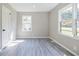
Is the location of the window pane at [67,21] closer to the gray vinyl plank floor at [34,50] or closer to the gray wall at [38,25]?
the gray vinyl plank floor at [34,50]

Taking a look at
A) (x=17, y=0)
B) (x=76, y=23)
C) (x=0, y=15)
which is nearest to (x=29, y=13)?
(x=0, y=15)

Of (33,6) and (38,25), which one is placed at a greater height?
(33,6)

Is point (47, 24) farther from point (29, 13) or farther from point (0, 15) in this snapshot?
point (0, 15)

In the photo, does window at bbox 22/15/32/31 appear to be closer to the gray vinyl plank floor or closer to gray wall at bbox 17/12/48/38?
gray wall at bbox 17/12/48/38

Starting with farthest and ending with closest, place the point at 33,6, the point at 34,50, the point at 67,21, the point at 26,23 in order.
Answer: the point at 26,23, the point at 33,6, the point at 67,21, the point at 34,50

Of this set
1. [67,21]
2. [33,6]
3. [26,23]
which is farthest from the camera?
[26,23]

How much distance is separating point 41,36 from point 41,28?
67 centimetres

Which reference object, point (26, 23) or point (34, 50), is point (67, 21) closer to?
point (34, 50)

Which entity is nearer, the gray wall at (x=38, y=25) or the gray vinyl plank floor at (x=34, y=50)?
the gray vinyl plank floor at (x=34, y=50)

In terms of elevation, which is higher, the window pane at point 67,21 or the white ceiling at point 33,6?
the white ceiling at point 33,6

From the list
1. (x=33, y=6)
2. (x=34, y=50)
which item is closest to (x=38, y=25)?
(x=33, y=6)

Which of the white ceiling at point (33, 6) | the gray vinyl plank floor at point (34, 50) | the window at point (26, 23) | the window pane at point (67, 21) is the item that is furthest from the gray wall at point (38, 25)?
the gray vinyl plank floor at point (34, 50)

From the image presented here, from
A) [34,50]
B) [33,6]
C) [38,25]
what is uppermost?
[33,6]

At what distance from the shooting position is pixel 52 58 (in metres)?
1.26
